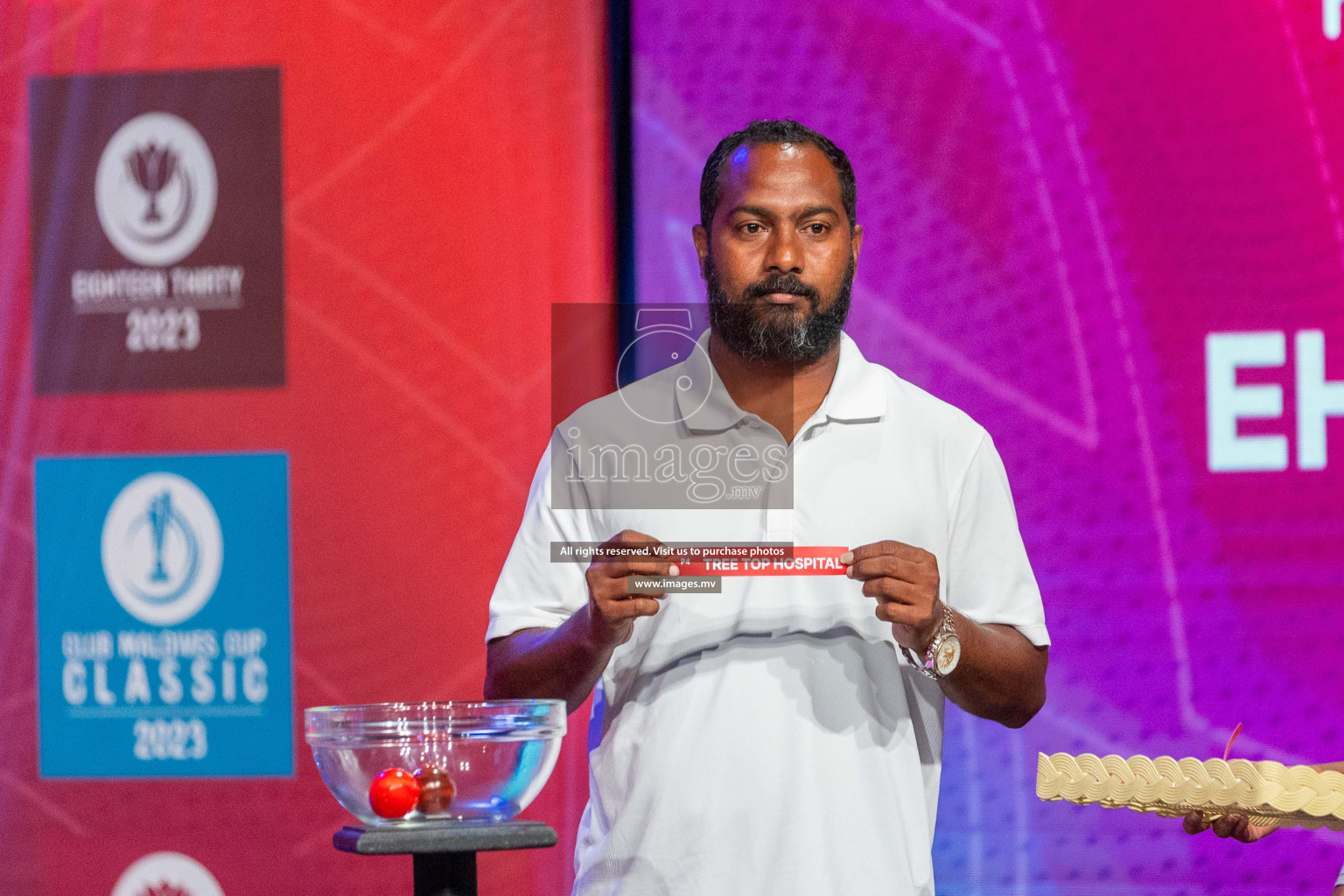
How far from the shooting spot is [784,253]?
5.84ft

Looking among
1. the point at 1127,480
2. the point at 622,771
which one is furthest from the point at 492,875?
the point at 1127,480

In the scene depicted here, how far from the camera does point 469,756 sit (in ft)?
4.27

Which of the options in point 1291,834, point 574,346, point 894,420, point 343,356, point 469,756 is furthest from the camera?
point 343,356

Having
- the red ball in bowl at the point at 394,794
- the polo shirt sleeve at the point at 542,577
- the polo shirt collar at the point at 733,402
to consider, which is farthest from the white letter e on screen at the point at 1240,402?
the red ball in bowl at the point at 394,794

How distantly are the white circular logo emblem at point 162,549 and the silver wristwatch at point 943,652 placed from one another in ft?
5.24

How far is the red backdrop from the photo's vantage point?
2.54 m

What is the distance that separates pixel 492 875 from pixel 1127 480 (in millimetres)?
1418

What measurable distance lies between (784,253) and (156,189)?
4.96ft

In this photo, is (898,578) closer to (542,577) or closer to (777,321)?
(777,321)

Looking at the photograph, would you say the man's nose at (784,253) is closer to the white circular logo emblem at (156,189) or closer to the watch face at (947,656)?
the watch face at (947,656)

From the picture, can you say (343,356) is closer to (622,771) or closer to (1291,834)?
(622,771)

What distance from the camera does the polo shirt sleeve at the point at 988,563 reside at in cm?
180

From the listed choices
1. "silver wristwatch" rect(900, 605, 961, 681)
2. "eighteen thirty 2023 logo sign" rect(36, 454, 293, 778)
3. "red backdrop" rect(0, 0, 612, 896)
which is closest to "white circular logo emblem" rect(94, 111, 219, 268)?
"red backdrop" rect(0, 0, 612, 896)

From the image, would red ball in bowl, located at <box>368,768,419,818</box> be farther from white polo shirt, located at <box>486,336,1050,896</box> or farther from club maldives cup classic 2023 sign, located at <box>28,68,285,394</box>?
club maldives cup classic 2023 sign, located at <box>28,68,285,394</box>
